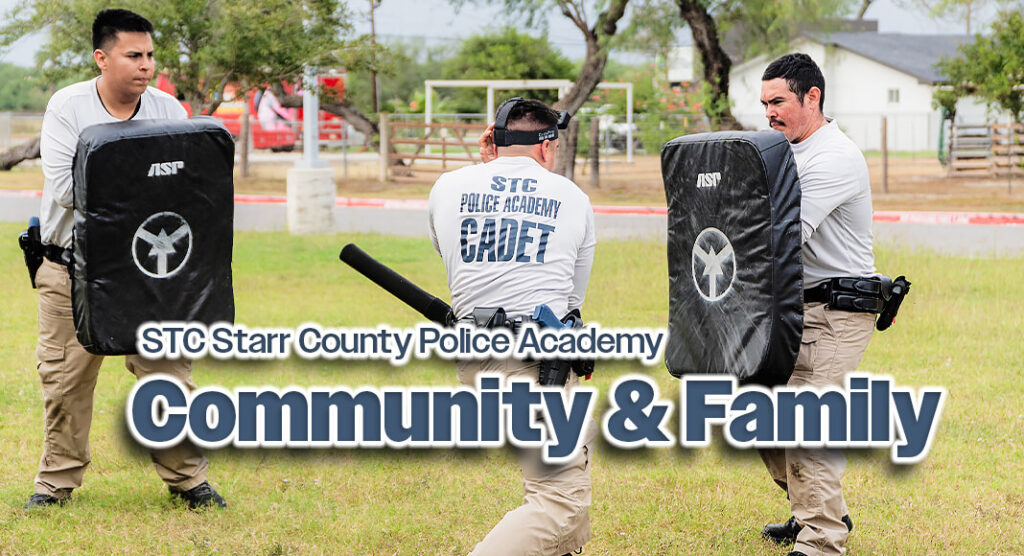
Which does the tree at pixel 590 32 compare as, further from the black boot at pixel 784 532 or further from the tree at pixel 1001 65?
the black boot at pixel 784 532

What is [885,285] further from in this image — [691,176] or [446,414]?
[446,414]

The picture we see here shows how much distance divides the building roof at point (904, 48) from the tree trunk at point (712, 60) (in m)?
33.4

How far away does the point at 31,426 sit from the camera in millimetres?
7238

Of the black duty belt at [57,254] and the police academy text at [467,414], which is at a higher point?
the black duty belt at [57,254]

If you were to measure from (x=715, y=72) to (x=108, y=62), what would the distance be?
824 inches

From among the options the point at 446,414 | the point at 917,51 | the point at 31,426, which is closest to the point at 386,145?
the point at 31,426

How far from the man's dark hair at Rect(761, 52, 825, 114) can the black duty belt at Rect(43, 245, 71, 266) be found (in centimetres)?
306

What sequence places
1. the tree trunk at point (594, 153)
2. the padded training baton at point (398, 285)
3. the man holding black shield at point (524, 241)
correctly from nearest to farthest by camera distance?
the man holding black shield at point (524, 241) → the padded training baton at point (398, 285) → the tree trunk at point (594, 153)

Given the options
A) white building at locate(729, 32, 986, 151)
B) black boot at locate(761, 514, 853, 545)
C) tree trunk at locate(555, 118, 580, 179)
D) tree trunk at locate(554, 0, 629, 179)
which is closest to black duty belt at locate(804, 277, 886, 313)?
black boot at locate(761, 514, 853, 545)

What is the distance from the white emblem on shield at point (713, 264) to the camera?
4.85 meters

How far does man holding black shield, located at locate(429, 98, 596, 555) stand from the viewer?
14.0 feet

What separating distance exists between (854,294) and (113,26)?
3.35m

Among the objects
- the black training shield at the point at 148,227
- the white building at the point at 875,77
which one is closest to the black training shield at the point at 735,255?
the black training shield at the point at 148,227

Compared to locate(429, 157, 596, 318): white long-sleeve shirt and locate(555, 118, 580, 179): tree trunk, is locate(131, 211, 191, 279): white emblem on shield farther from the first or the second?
locate(555, 118, 580, 179): tree trunk
